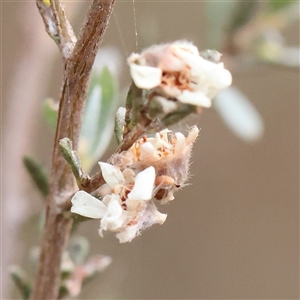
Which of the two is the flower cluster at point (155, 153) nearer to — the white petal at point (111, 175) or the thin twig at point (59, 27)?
the white petal at point (111, 175)

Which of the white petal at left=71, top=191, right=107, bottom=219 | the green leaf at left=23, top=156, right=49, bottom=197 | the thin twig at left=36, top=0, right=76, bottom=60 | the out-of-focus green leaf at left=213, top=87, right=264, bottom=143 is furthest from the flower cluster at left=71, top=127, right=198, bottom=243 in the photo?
the out-of-focus green leaf at left=213, top=87, right=264, bottom=143

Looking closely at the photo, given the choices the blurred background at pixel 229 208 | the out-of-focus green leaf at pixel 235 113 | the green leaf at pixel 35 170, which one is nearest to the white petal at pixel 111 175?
the green leaf at pixel 35 170

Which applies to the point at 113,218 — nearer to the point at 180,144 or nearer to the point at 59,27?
the point at 180,144

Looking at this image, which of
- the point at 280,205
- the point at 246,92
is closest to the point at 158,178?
the point at 246,92

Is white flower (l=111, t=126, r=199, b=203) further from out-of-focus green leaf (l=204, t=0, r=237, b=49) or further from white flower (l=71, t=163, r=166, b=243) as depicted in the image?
out-of-focus green leaf (l=204, t=0, r=237, b=49)

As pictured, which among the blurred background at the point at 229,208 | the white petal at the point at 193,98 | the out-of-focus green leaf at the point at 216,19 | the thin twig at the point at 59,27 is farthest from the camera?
the blurred background at the point at 229,208
